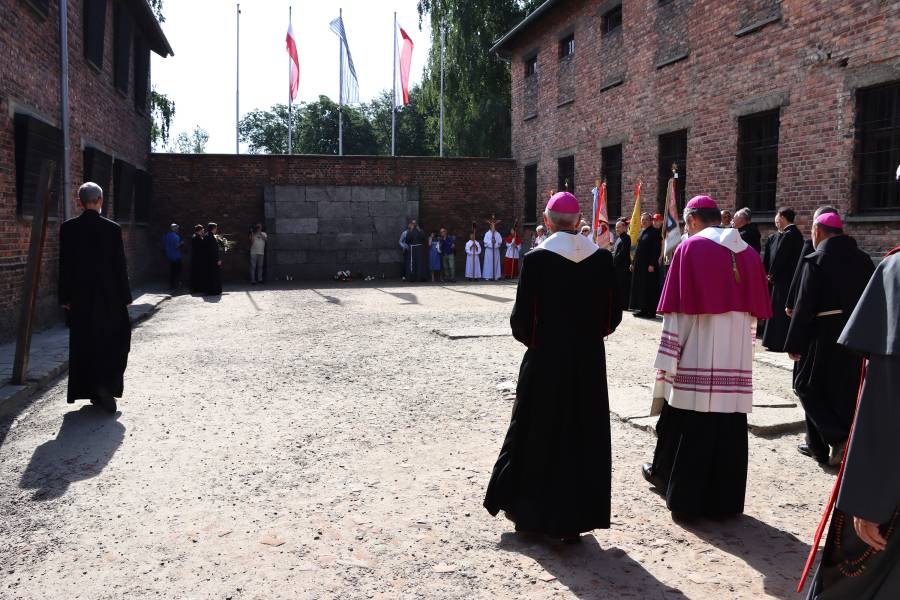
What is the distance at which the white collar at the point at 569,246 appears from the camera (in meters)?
3.92

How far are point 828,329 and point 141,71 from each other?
20.1 meters

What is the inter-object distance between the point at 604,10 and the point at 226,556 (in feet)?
59.6

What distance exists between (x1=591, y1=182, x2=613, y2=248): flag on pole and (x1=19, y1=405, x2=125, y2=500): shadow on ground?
11.2 meters

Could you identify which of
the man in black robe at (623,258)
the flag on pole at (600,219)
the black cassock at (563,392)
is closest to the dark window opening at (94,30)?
the flag on pole at (600,219)

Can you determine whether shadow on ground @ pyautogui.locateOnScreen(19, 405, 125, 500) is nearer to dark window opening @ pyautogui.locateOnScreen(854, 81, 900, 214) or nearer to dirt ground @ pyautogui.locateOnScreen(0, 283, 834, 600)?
dirt ground @ pyautogui.locateOnScreen(0, 283, 834, 600)

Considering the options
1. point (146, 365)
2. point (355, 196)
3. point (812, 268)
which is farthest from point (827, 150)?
point (355, 196)

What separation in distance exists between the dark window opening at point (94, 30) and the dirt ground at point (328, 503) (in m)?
9.35

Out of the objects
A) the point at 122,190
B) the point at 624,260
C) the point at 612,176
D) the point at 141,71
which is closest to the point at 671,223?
the point at 624,260

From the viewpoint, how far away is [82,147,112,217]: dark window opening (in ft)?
49.5

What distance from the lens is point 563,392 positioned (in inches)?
156

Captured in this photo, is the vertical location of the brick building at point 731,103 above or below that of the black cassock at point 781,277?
above

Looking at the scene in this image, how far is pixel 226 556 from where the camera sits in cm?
371

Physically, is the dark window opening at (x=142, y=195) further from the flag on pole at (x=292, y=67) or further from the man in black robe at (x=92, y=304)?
the man in black robe at (x=92, y=304)

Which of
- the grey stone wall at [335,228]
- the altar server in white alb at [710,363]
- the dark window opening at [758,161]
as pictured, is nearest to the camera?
the altar server in white alb at [710,363]
